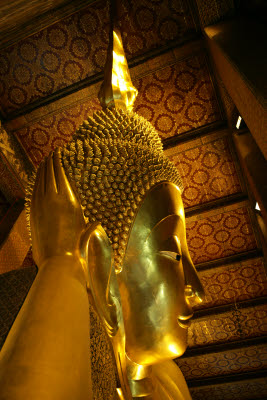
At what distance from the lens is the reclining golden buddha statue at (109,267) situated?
0.60 meters

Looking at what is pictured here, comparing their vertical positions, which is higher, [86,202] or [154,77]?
[154,77]

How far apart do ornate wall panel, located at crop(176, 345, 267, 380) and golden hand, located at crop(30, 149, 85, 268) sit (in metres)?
3.74

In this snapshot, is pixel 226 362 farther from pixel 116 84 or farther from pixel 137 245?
pixel 116 84

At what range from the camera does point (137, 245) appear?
3.50ft

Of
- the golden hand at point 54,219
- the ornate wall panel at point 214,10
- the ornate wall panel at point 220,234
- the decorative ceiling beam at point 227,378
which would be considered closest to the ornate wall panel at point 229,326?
the decorative ceiling beam at point 227,378

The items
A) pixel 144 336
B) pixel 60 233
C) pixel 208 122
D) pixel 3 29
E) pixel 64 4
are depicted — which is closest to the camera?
pixel 60 233

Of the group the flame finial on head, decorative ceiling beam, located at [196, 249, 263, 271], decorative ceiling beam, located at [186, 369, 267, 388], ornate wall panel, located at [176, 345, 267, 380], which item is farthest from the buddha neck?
decorative ceiling beam, located at [186, 369, 267, 388]

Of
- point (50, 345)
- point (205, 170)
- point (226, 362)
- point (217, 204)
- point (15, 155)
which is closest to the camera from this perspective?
point (50, 345)

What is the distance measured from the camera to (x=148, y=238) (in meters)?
1.07

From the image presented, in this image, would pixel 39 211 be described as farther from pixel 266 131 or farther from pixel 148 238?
pixel 266 131

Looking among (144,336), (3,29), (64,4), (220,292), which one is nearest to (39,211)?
(144,336)

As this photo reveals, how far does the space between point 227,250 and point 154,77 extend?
1.93 m

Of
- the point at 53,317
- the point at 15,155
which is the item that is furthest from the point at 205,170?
the point at 53,317

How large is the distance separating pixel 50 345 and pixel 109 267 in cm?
33
